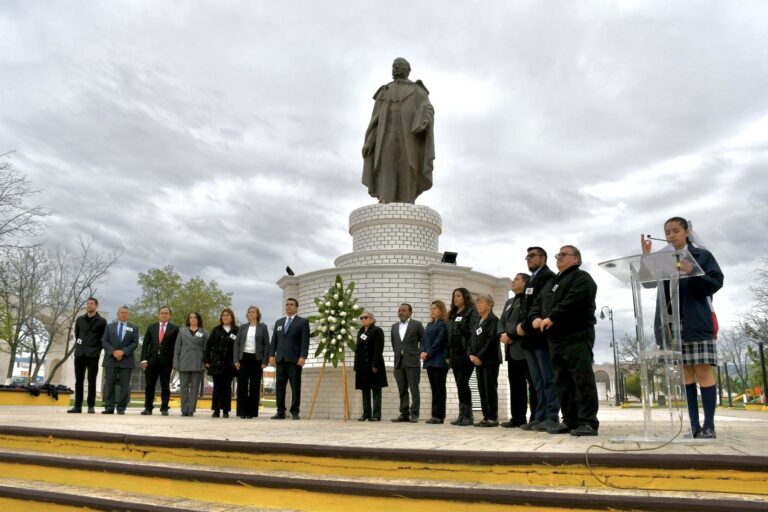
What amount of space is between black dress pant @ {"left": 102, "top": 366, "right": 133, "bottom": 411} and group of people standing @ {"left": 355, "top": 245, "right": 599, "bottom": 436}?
3.99 m

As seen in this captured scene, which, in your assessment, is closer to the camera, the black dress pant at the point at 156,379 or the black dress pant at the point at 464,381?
the black dress pant at the point at 464,381

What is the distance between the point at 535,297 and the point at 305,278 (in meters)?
7.31

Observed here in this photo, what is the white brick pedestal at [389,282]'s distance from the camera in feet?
37.0

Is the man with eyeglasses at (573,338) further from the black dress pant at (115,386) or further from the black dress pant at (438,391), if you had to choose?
the black dress pant at (115,386)

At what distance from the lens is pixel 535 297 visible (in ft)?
20.9

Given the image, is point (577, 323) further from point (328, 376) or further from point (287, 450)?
point (328, 376)

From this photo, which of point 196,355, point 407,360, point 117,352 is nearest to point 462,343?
point 407,360

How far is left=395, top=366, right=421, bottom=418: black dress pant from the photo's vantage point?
358 inches

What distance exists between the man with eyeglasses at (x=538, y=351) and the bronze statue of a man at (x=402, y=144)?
8.11m

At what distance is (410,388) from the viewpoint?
30.5ft

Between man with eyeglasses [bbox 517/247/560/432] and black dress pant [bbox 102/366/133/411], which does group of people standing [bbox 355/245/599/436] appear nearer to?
man with eyeglasses [bbox 517/247/560/432]

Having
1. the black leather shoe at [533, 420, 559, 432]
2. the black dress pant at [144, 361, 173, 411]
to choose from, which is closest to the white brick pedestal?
the black dress pant at [144, 361, 173, 411]

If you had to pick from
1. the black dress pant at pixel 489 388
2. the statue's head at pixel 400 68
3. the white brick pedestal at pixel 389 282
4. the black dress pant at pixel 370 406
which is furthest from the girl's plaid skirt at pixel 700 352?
the statue's head at pixel 400 68

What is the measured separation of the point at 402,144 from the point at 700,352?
35.4 ft
